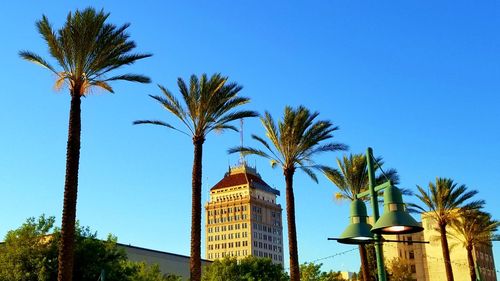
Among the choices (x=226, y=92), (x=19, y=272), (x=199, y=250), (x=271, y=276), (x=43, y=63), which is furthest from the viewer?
(x=271, y=276)

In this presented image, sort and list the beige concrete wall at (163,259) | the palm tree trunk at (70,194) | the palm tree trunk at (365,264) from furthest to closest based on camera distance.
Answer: the beige concrete wall at (163,259) < the palm tree trunk at (365,264) < the palm tree trunk at (70,194)

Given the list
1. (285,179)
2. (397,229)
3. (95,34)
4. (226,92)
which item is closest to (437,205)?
(285,179)

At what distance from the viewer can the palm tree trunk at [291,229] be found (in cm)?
3331

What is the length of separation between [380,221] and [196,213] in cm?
2257

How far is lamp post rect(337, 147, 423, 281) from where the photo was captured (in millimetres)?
7496

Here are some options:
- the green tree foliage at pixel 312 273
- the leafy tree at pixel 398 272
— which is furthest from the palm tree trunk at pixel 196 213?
the leafy tree at pixel 398 272

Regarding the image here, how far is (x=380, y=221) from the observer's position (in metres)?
7.62

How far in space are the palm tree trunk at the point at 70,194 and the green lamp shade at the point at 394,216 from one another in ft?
60.3

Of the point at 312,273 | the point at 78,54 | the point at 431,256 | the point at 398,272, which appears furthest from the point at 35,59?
the point at 431,256

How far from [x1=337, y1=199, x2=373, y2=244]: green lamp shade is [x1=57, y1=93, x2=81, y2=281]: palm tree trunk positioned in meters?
17.4

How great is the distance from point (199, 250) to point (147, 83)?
8.47m

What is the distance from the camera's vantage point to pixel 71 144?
81.8 feet

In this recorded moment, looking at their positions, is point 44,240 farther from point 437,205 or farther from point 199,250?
point 437,205

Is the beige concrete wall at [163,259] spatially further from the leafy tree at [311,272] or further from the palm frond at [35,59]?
the palm frond at [35,59]
